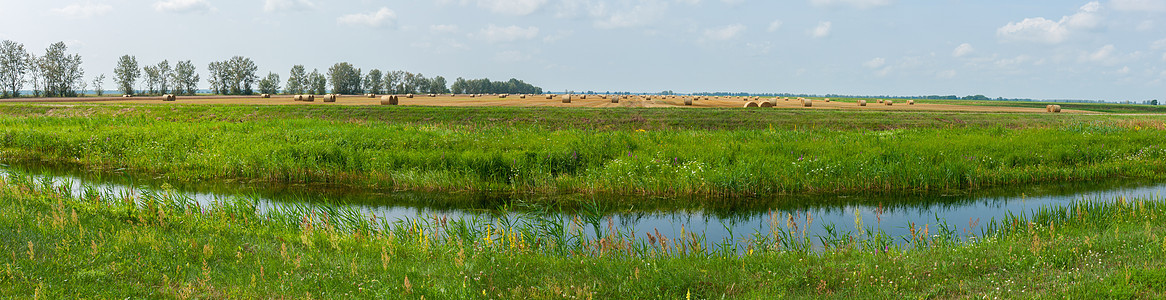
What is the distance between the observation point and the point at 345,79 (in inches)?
6240

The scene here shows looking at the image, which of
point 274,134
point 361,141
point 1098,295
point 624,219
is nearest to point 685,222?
point 624,219

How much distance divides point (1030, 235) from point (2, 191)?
17087 millimetres

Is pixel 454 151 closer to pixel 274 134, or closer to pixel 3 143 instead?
pixel 274 134

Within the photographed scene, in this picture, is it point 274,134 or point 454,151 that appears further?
point 274,134

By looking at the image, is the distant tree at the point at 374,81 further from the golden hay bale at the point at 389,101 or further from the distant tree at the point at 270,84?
the golden hay bale at the point at 389,101

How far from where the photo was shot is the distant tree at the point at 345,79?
15688cm

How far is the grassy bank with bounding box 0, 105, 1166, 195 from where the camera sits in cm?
1717

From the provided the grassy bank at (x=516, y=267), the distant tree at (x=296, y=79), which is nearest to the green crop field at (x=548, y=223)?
the grassy bank at (x=516, y=267)

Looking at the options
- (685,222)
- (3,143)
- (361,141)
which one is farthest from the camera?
(3,143)

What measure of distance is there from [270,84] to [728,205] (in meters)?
153

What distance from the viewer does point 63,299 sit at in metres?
6.42

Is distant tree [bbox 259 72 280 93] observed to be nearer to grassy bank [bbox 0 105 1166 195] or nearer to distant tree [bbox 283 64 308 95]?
distant tree [bbox 283 64 308 95]

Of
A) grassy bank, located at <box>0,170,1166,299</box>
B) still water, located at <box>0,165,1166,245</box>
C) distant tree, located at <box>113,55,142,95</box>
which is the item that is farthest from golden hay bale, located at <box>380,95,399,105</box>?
distant tree, located at <box>113,55,142,95</box>

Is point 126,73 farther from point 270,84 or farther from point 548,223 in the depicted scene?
point 548,223
